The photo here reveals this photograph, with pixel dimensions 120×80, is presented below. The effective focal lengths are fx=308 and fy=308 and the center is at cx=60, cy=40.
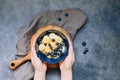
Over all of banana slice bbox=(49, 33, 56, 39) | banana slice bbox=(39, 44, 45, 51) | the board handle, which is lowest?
the board handle

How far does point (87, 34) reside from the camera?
6.48ft

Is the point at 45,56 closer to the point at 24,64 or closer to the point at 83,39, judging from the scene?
the point at 24,64

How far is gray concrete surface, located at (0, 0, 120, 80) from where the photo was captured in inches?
73.3

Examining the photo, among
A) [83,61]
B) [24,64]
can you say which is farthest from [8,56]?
[83,61]

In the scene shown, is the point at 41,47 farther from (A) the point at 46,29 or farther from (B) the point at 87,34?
(B) the point at 87,34

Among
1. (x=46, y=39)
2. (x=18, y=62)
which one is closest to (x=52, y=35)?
(x=46, y=39)

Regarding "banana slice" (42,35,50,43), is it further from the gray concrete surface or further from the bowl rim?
the gray concrete surface

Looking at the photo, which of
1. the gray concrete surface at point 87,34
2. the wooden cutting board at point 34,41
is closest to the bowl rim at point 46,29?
the wooden cutting board at point 34,41

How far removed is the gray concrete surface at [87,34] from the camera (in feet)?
6.11

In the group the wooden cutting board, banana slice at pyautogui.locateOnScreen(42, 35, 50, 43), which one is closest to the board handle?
the wooden cutting board

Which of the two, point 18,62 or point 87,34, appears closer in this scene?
point 18,62

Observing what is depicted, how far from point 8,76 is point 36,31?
1.07 ft

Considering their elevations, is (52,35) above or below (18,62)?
above

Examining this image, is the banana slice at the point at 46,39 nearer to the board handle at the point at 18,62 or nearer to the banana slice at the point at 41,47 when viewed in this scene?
the banana slice at the point at 41,47
